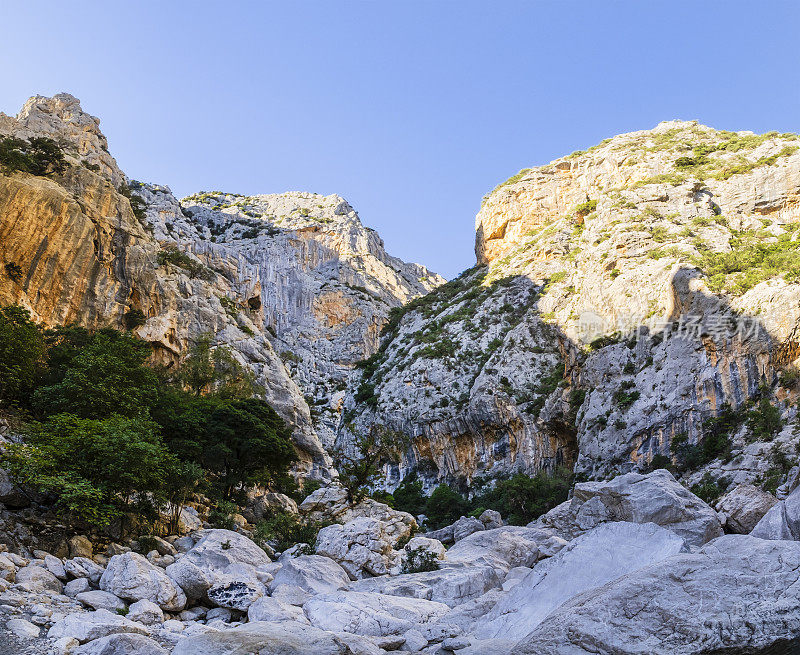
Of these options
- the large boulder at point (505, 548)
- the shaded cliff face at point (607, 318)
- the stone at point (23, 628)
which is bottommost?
the stone at point (23, 628)

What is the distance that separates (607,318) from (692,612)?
50.2m

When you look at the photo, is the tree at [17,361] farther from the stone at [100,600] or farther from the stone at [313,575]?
the stone at [313,575]

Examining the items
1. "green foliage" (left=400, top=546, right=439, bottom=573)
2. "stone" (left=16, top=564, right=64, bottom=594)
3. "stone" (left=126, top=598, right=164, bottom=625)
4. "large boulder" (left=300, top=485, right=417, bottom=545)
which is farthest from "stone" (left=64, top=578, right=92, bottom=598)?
"large boulder" (left=300, top=485, right=417, bottom=545)

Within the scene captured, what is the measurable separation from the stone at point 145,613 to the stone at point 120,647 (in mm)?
2501

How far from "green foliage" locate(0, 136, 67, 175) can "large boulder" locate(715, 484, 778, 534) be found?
47109mm

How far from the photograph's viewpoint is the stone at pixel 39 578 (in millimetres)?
12859

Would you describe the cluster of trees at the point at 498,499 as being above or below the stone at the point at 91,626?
above

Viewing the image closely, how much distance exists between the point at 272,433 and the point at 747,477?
27.8 m

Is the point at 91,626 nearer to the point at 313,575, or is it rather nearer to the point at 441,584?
the point at 313,575

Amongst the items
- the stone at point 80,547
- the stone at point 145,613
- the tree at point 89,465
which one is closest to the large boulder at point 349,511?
the tree at point 89,465

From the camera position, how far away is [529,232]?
8188 cm

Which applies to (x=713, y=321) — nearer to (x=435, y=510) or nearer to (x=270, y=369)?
(x=435, y=510)

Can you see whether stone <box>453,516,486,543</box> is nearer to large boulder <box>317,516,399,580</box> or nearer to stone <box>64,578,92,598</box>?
large boulder <box>317,516,399,580</box>

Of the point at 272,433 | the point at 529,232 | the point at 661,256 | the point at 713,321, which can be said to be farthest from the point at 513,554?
the point at 529,232
